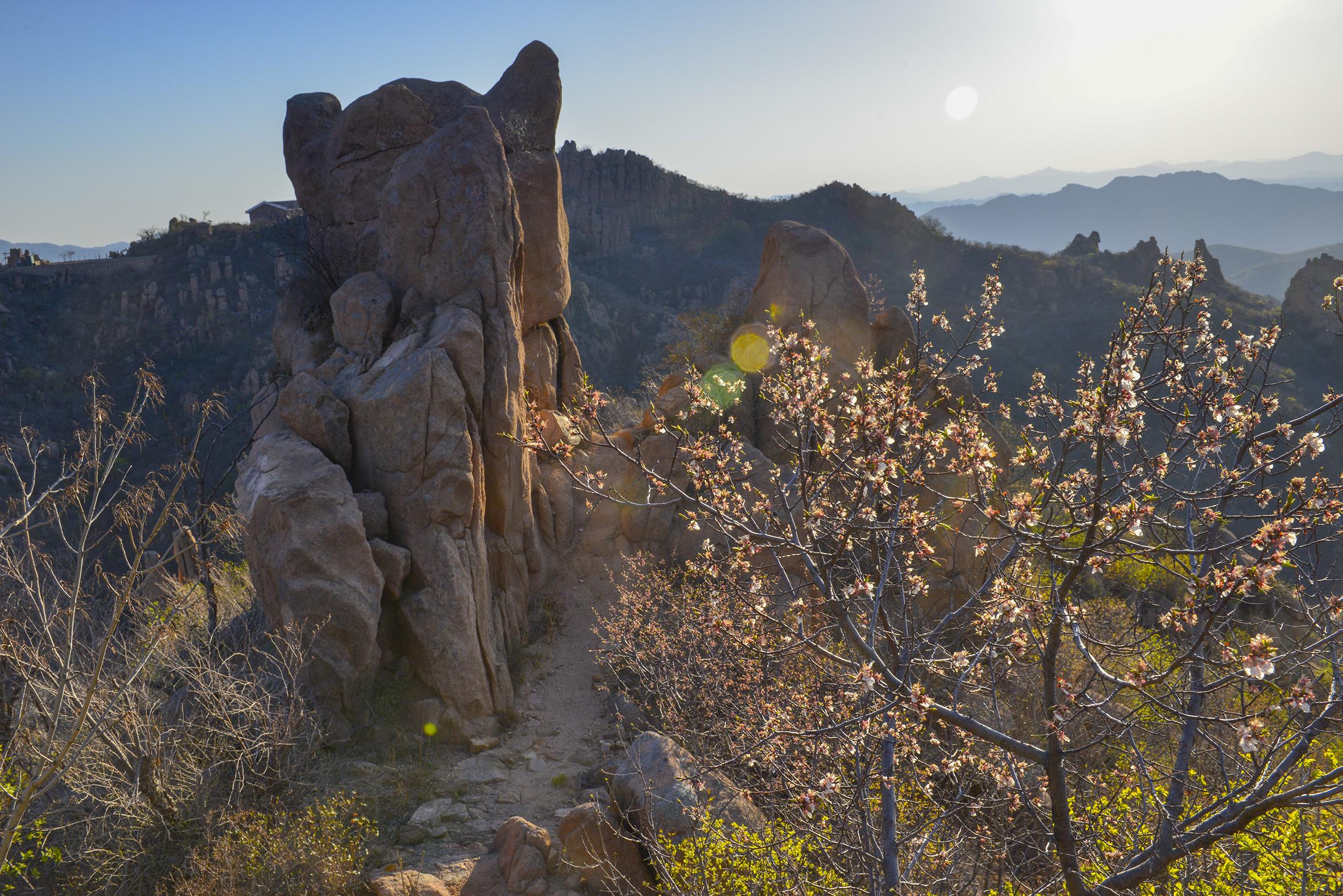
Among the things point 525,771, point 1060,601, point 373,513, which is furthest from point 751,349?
point 1060,601

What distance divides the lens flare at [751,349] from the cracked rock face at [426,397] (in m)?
4.77

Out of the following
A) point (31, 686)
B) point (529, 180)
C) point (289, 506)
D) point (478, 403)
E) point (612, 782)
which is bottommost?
point (612, 782)

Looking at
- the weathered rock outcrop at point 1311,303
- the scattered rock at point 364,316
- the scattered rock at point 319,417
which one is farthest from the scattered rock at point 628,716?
the weathered rock outcrop at point 1311,303

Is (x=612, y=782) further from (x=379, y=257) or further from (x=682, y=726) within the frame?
(x=379, y=257)

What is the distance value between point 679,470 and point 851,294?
270 inches

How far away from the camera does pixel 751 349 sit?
61.3ft

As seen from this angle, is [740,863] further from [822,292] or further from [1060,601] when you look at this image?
[822,292]

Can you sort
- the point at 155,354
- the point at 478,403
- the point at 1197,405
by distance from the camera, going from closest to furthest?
the point at 1197,405
the point at 478,403
the point at 155,354

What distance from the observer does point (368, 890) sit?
7539mm

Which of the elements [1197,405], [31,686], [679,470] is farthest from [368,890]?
[679,470]

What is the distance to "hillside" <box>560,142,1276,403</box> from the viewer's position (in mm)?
47156

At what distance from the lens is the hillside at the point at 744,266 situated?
47.2 meters

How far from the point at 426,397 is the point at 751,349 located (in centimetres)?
955

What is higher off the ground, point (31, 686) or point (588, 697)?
point (31, 686)
